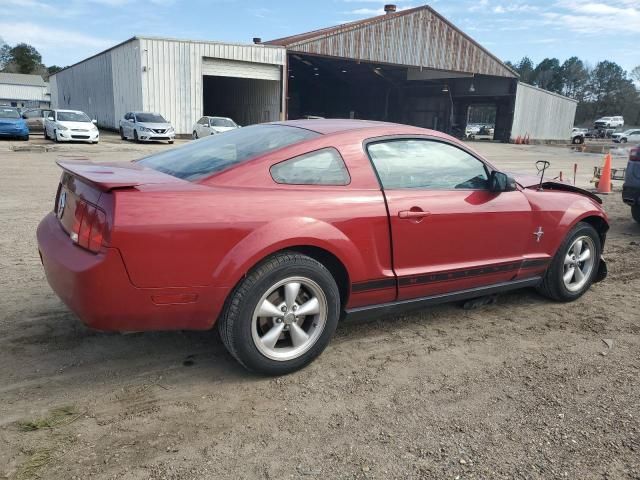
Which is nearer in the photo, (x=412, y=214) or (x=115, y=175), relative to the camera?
(x=115, y=175)

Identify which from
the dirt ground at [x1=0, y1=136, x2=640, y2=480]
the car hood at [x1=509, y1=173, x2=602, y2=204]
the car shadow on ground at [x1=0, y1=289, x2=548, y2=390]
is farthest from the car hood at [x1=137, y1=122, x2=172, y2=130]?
the car hood at [x1=509, y1=173, x2=602, y2=204]

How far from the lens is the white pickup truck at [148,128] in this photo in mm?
23953

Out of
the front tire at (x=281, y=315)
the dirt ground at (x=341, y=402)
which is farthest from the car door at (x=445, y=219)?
the front tire at (x=281, y=315)

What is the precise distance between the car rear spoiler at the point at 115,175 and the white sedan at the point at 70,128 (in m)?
20.6

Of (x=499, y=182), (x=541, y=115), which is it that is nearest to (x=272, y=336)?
(x=499, y=182)

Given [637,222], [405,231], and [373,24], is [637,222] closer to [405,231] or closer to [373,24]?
[405,231]

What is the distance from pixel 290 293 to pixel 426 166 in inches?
56.4

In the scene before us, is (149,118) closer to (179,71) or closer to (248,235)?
(179,71)

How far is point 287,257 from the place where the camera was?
298 cm

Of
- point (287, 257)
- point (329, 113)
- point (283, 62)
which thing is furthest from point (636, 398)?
point (329, 113)

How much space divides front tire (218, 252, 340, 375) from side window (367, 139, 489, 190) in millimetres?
855

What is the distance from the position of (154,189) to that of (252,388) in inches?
50.4

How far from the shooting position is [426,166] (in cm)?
368

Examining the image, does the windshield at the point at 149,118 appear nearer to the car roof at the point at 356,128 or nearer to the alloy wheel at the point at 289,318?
the car roof at the point at 356,128
